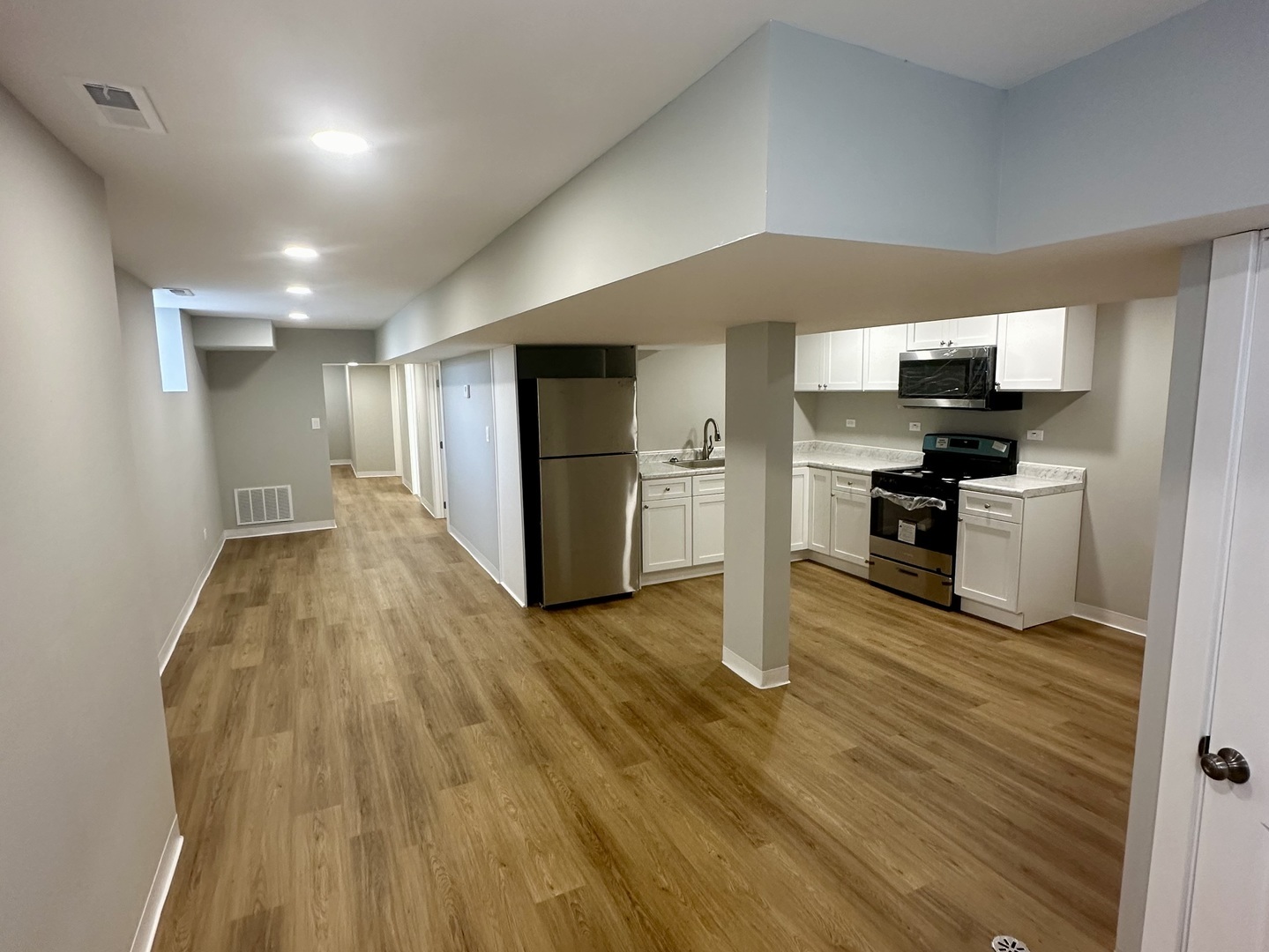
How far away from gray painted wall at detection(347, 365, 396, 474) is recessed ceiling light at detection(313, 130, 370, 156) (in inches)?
420

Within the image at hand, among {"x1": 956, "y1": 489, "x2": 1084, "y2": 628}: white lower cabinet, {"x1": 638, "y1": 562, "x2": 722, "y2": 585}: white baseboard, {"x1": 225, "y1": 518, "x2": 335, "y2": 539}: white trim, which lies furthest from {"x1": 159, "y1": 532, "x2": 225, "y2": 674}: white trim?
{"x1": 956, "y1": 489, "x2": 1084, "y2": 628}: white lower cabinet

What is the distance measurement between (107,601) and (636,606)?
11.4ft

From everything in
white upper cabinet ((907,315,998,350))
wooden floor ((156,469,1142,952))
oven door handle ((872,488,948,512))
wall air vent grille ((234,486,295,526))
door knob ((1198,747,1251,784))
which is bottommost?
wooden floor ((156,469,1142,952))

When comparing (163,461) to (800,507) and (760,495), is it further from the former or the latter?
(800,507)

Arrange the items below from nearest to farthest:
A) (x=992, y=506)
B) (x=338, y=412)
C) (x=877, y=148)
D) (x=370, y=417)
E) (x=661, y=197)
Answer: (x=877, y=148) → (x=661, y=197) → (x=992, y=506) → (x=370, y=417) → (x=338, y=412)

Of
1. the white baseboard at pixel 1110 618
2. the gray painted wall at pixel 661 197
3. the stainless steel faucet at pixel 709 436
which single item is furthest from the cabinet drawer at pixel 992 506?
the gray painted wall at pixel 661 197

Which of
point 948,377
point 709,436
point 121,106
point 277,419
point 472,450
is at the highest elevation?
point 121,106

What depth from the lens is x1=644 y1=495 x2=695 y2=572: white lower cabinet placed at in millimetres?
5172

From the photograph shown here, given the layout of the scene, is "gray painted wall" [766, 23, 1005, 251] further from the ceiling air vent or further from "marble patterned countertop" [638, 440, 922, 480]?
"marble patterned countertop" [638, 440, 922, 480]

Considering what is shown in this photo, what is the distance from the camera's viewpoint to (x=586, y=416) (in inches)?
188

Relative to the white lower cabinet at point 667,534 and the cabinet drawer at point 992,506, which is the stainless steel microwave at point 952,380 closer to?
the cabinet drawer at point 992,506

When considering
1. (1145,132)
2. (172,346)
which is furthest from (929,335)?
(172,346)

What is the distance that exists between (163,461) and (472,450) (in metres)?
2.37

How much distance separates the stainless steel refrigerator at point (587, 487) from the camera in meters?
4.70
